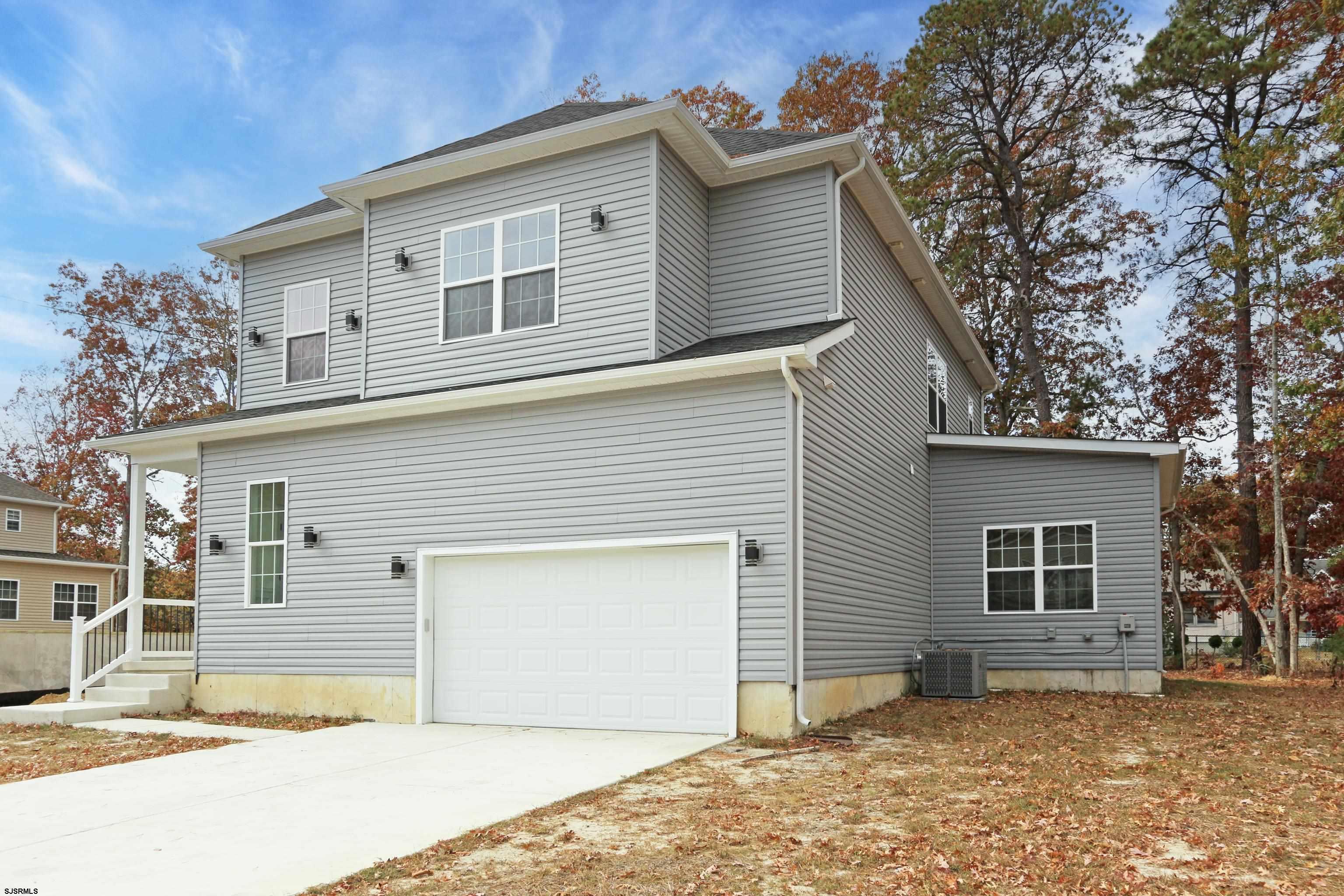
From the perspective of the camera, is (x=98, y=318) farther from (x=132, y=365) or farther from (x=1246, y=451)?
(x=1246, y=451)

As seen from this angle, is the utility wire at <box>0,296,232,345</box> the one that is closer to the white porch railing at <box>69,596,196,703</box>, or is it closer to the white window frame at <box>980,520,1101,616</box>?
the white porch railing at <box>69,596,196,703</box>

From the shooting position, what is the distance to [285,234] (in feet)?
48.1

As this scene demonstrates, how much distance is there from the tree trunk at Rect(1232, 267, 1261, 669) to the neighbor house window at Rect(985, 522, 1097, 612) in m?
11.2

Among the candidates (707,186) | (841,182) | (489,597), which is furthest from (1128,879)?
(707,186)

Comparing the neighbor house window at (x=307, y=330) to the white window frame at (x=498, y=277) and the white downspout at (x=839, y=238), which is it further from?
the white downspout at (x=839, y=238)

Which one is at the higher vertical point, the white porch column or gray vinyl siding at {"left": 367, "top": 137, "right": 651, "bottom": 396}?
gray vinyl siding at {"left": 367, "top": 137, "right": 651, "bottom": 396}

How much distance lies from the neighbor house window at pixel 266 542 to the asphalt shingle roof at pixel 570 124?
4.06 metres

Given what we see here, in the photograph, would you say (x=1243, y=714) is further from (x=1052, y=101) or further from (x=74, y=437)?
(x=74, y=437)

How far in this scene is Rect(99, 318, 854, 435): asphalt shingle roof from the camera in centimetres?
1043

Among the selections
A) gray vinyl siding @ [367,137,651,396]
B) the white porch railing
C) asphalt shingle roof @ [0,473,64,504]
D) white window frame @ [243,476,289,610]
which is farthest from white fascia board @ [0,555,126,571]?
gray vinyl siding @ [367,137,651,396]

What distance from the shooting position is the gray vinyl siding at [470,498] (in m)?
10.2

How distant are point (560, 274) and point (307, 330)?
497 centimetres

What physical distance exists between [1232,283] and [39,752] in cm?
2633

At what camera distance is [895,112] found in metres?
24.9
